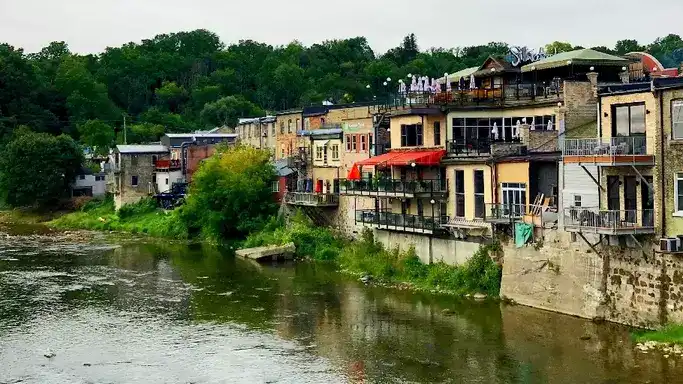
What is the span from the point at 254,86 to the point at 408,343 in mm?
124400

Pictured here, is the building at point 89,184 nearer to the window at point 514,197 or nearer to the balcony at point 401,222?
the balcony at point 401,222

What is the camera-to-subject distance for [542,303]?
137 feet

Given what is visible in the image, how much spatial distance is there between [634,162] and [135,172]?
2729 inches

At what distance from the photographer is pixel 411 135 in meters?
54.6

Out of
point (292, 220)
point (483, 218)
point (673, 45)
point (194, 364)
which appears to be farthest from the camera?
point (673, 45)

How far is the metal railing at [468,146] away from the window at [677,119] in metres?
13.7

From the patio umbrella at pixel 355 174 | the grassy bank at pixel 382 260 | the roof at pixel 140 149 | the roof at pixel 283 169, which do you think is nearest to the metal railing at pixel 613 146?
the grassy bank at pixel 382 260

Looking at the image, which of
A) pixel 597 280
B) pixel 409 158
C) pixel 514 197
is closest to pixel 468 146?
pixel 409 158

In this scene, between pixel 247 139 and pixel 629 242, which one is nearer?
pixel 629 242

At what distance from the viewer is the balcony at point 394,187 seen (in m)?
50.8

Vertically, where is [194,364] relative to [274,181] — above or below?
below

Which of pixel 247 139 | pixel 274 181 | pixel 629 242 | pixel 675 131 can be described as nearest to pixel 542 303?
pixel 629 242

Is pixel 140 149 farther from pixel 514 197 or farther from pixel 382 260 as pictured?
pixel 514 197

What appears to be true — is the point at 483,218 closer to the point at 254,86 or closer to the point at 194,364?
the point at 194,364
